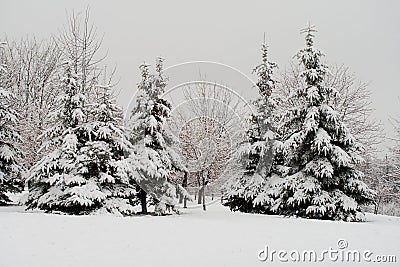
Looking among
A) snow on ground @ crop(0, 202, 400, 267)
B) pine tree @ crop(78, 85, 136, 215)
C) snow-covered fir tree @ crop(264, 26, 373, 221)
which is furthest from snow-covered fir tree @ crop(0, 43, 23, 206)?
snow-covered fir tree @ crop(264, 26, 373, 221)

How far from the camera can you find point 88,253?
634 cm

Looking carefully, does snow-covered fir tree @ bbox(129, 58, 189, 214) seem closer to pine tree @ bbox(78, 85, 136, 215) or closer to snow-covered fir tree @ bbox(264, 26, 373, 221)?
pine tree @ bbox(78, 85, 136, 215)

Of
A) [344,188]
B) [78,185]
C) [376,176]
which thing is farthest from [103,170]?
[376,176]

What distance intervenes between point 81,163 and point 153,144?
A: 10.4 feet

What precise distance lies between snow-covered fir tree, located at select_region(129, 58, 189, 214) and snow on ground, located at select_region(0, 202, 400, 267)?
4.50 metres

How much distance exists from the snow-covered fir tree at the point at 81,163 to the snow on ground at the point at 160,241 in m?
2.48

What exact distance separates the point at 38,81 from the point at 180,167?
45.6ft

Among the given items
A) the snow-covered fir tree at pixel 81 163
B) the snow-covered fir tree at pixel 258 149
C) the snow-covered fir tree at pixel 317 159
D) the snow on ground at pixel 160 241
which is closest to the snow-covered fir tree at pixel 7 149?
the snow-covered fir tree at pixel 81 163

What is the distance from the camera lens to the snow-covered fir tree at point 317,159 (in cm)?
1229

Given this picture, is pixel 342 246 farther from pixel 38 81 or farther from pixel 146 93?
pixel 38 81

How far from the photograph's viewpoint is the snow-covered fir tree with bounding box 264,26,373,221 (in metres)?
12.3

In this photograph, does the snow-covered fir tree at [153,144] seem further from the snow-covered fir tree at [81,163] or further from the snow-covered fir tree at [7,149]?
the snow-covered fir tree at [7,149]

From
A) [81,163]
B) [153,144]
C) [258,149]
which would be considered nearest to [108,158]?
[81,163]

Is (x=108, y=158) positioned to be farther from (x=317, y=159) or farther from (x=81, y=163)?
(x=317, y=159)
